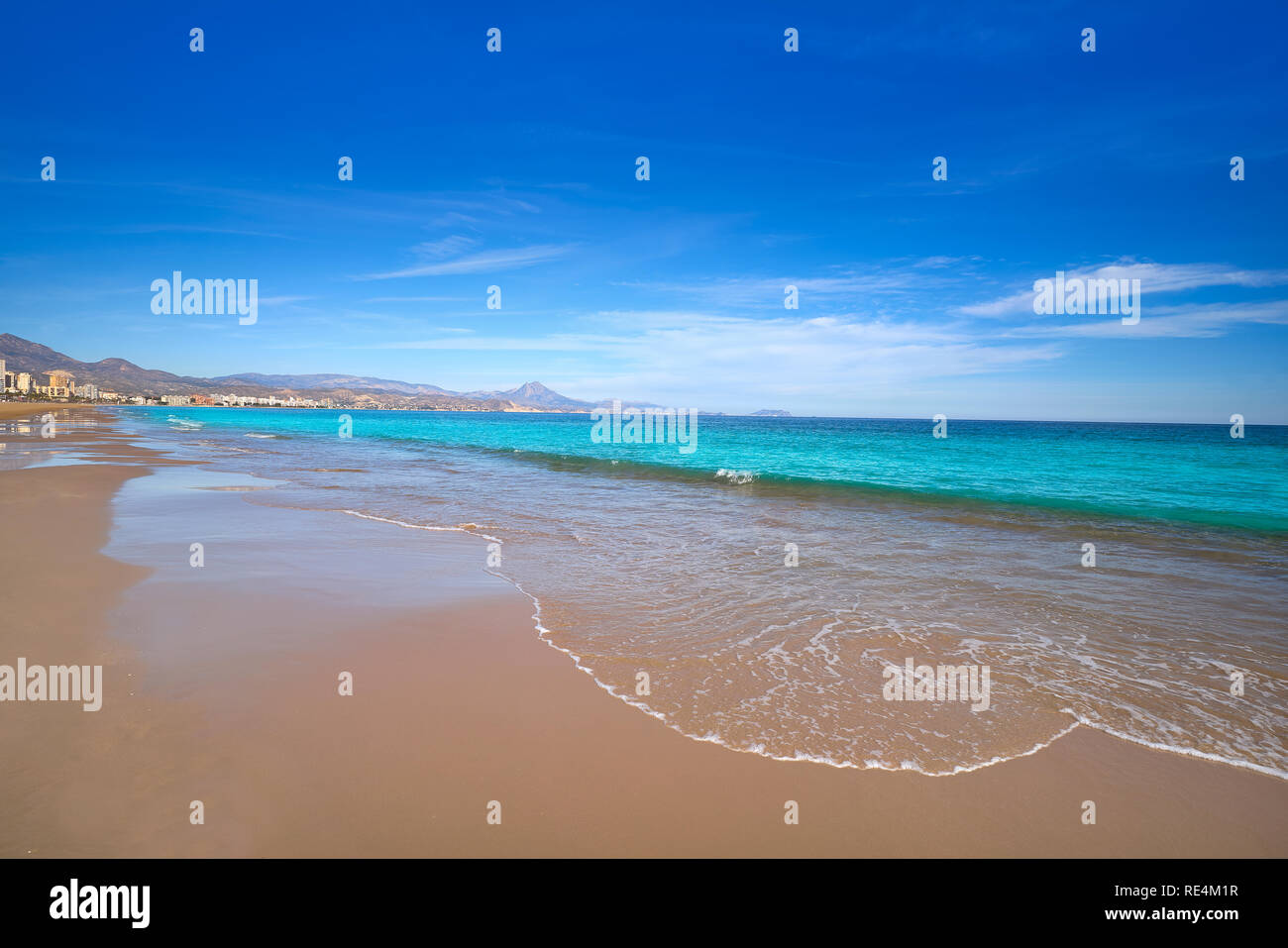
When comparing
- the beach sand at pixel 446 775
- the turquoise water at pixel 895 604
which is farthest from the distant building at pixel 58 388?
the beach sand at pixel 446 775

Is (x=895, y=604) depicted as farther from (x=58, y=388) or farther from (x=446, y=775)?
(x=58, y=388)

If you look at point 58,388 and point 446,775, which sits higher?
point 58,388

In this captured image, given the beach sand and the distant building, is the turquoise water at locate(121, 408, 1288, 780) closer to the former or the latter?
the beach sand

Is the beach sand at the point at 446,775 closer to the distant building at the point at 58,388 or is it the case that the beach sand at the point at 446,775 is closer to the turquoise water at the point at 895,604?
the turquoise water at the point at 895,604

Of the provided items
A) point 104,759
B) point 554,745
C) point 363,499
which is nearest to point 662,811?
point 554,745

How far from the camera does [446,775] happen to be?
12.4ft

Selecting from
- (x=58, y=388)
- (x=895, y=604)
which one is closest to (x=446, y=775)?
(x=895, y=604)

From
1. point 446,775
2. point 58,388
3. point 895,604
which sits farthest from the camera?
point 58,388

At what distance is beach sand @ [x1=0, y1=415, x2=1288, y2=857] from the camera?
3.28 meters

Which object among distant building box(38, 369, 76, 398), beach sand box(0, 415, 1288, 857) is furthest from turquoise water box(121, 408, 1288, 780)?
distant building box(38, 369, 76, 398)

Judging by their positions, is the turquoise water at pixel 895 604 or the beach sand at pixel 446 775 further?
Result: the turquoise water at pixel 895 604

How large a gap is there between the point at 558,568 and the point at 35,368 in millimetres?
267312

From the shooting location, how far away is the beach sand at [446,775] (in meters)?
3.28
